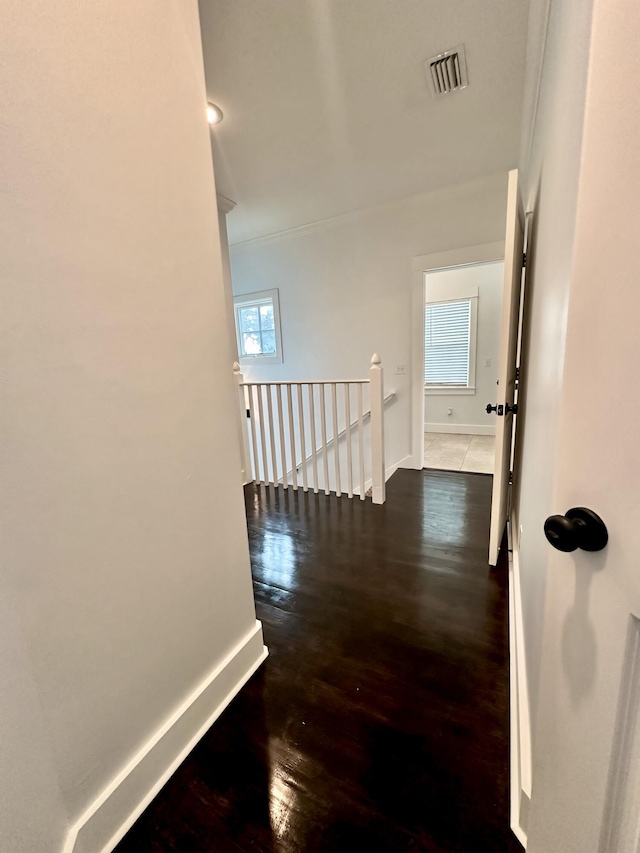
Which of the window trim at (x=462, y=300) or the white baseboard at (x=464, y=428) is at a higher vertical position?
the window trim at (x=462, y=300)

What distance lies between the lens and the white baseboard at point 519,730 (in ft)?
2.86

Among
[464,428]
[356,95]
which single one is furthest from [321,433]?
[464,428]

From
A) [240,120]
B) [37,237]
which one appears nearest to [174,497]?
[37,237]

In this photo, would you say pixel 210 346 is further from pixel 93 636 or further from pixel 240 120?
pixel 240 120

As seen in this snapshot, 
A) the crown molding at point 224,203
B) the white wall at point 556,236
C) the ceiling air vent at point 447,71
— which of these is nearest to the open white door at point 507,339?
the white wall at point 556,236

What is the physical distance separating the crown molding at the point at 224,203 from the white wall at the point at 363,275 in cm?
95

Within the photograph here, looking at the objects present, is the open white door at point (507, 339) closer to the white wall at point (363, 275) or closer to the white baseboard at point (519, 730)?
the white baseboard at point (519, 730)

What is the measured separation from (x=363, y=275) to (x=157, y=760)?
12.7ft

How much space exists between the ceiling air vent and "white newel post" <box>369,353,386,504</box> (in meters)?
1.56

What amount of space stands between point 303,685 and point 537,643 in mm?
856

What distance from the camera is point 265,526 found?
261 centimetres

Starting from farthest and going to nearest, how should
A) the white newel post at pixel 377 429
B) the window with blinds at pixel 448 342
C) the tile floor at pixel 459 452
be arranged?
1. the window with blinds at pixel 448 342
2. the tile floor at pixel 459 452
3. the white newel post at pixel 377 429

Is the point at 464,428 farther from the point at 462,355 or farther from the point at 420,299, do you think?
the point at 420,299

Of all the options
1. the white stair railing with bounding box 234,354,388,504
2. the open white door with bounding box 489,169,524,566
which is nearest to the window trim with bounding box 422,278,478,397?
the white stair railing with bounding box 234,354,388,504
